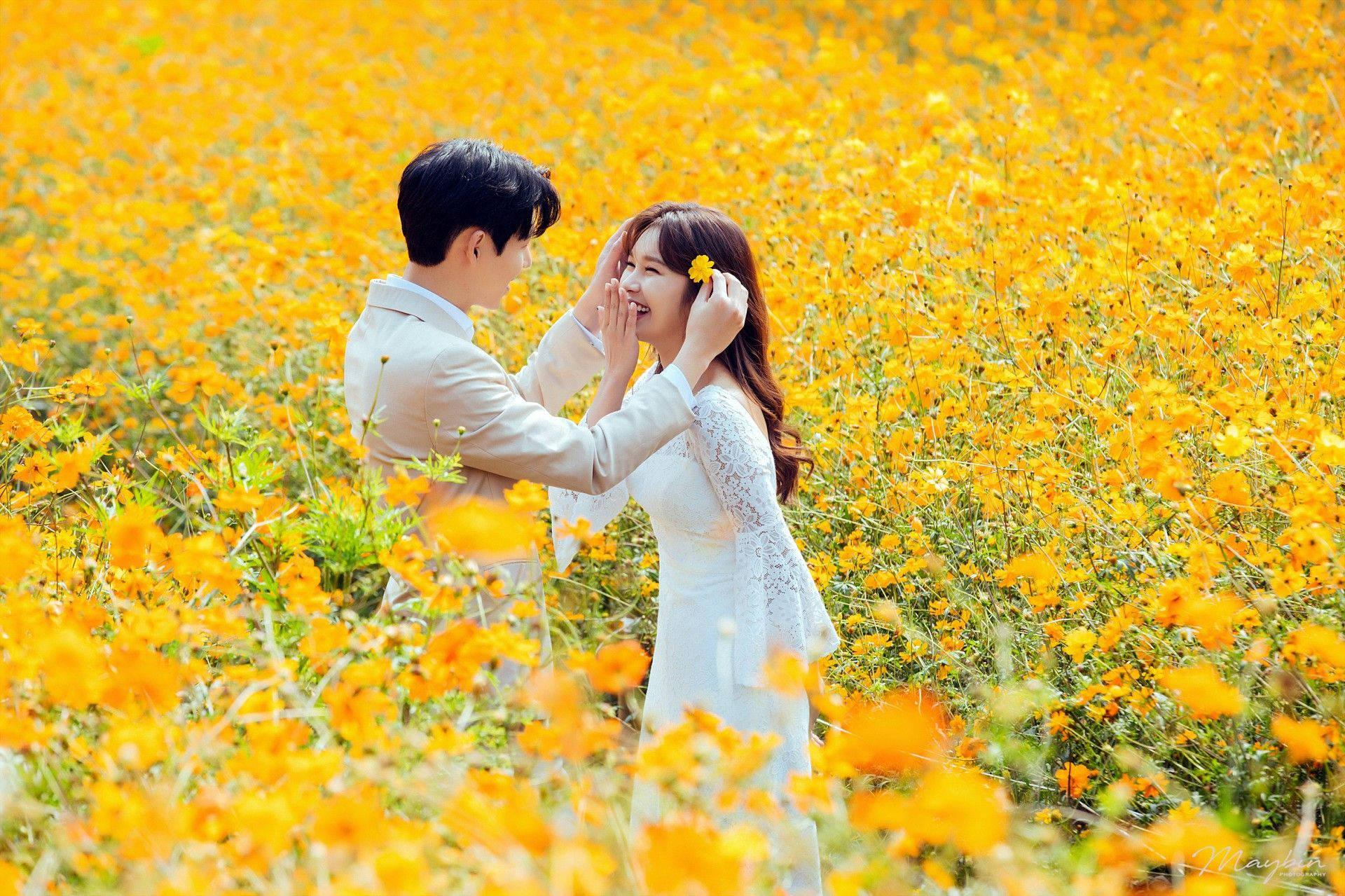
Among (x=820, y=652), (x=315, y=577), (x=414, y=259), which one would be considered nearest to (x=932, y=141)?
(x=414, y=259)

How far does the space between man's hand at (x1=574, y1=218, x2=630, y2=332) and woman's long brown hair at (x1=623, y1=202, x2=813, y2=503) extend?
1.1 inches

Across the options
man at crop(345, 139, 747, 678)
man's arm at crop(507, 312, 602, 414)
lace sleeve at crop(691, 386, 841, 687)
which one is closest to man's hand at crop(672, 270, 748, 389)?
man at crop(345, 139, 747, 678)

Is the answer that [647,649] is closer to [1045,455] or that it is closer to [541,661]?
[1045,455]

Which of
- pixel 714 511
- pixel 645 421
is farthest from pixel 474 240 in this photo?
pixel 714 511

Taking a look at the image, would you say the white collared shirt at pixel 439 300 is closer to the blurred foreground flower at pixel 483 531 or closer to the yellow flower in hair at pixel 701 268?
the yellow flower in hair at pixel 701 268

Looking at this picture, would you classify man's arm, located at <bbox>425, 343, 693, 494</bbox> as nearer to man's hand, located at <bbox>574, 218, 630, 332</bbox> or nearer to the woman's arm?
the woman's arm

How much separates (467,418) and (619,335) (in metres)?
0.37

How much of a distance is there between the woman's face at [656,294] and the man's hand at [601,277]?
0.47ft

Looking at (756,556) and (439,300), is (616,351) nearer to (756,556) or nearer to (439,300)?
(439,300)

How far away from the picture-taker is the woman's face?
2.41m

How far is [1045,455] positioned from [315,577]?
5.13 feet

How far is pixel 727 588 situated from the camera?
7.50ft

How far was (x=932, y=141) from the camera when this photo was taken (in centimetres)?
482

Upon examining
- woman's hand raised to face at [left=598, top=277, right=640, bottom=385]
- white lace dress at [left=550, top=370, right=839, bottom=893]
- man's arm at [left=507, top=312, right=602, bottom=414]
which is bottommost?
white lace dress at [left=550, top=370, right=839, bottom=893]
